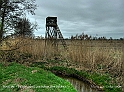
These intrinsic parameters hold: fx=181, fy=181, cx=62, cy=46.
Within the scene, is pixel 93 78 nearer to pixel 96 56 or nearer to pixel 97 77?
pixel 97 77

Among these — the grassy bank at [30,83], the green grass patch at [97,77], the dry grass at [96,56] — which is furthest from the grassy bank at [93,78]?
the grassy bank at [30,83]

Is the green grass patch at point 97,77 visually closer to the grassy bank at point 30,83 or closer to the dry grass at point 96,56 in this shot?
the dry grass at point 96,56

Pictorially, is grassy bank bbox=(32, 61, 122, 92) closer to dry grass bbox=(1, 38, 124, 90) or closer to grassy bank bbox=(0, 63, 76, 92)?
dry grass bbox=(1, 38, 124, 90)

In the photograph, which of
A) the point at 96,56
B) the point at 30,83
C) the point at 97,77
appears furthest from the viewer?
the point at 96,56

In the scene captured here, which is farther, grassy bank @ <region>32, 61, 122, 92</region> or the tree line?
the tree line

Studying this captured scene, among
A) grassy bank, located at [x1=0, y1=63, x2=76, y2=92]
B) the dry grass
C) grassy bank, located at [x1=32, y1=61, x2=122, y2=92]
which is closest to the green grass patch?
grassy bank, located at [x1=32, y1=61, x2=122, y2=92]

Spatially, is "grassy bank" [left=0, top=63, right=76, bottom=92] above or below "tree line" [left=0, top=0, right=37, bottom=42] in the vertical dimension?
below

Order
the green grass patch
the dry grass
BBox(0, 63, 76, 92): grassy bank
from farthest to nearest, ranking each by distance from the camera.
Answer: the dry grass < the green grass patch < BBox(0, 63, 76, 92): grassy bank

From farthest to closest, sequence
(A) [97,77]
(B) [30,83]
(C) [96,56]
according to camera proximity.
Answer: (C) [96,56]
(A) [97,77]
(B) [30,83]

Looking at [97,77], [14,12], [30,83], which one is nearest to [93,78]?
[97,77]

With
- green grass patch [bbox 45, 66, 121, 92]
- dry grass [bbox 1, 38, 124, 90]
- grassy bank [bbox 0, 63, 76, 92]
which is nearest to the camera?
grassy bank [bbox 0, 63, 76, 92]

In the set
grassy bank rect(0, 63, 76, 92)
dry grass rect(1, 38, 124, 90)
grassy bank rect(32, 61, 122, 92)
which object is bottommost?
grassy bank rect(32, 61, 122, 92)

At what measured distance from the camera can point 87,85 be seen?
5.97m

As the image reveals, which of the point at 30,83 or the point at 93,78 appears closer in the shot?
the point at 30,83
